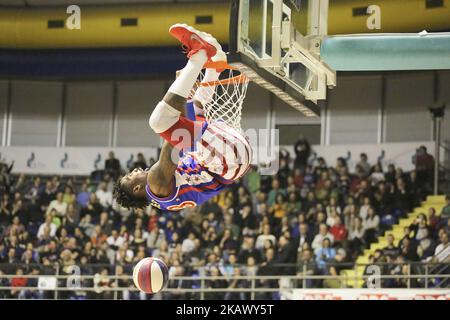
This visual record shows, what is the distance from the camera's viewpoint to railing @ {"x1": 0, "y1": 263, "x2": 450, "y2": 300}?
13.6m

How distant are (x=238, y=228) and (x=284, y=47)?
8.85m

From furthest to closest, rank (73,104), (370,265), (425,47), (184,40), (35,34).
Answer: (73,104) → (35,34) → (370,265) → (425,47) → (184,40)

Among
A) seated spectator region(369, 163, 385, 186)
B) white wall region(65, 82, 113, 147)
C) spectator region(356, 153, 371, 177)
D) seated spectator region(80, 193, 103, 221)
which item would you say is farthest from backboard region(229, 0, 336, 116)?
white wall region(65, 82, 113, 147)

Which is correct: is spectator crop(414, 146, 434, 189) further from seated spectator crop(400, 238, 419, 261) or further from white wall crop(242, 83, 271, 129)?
white wall crop(242, 83, 271, 129)

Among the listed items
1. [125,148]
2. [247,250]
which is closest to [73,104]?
[125,148]

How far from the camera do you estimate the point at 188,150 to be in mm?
6969

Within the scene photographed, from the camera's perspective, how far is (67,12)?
1842cm

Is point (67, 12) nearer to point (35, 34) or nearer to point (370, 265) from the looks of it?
point (35, 34)

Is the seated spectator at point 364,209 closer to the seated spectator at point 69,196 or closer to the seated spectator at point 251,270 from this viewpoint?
the seated spectator at point 251,270

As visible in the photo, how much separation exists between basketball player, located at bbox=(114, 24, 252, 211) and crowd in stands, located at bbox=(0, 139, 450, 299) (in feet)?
21.9

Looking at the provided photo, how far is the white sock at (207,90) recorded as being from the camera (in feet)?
24.4

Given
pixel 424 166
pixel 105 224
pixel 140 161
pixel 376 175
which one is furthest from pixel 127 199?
pixel 140 161

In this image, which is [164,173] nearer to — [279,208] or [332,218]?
[332,218]

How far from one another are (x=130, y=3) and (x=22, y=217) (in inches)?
218
